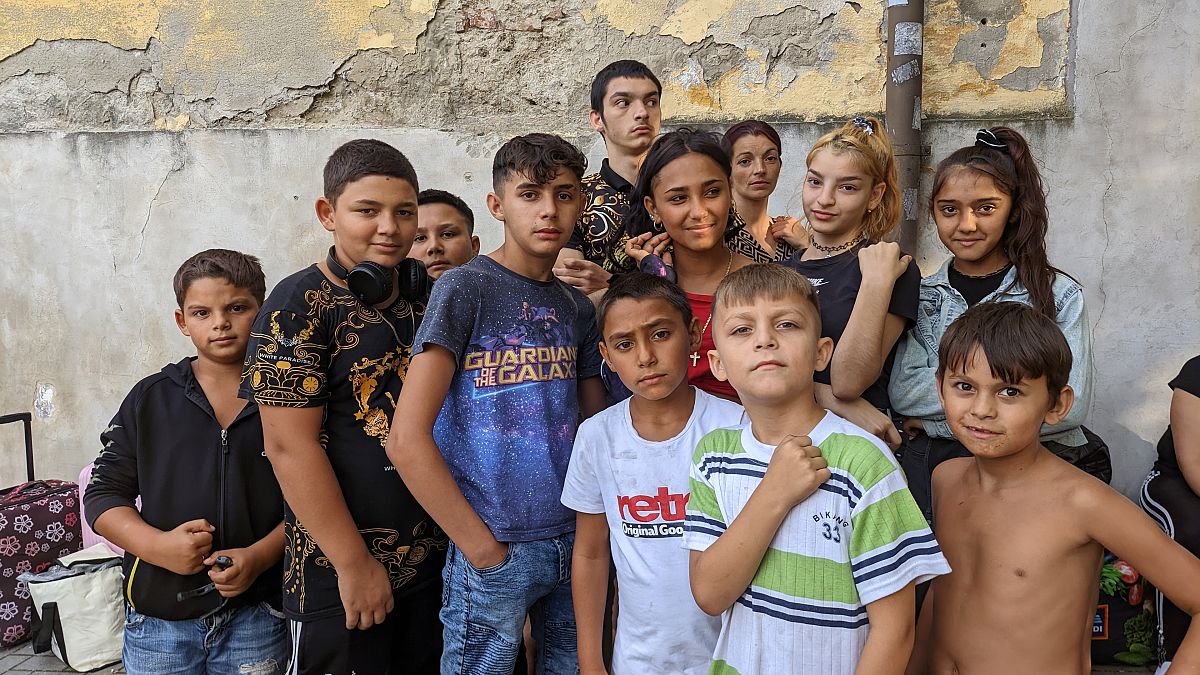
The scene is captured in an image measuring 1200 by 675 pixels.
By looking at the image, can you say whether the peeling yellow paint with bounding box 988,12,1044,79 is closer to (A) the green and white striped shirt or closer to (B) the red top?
(B) the red top

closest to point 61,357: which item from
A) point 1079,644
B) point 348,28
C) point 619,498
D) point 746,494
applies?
point 348,28

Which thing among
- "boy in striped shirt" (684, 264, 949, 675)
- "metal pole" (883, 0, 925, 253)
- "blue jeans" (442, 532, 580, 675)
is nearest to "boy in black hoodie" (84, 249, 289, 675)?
"blue jeans" (442, 532, 580, 675)

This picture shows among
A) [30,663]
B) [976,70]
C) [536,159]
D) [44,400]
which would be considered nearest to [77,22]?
[44,400]

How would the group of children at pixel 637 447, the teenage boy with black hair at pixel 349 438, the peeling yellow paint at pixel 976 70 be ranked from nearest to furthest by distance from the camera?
the group of children at pixel 637 447 → the teenage boy with black hair at pixel 349 438 → the peeling yellow paint at pixel 976 70

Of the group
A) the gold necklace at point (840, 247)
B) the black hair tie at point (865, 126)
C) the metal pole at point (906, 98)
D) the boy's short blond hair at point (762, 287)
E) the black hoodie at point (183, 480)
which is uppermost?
the metal pole at point (906, 98)

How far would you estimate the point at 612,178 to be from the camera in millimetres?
3100

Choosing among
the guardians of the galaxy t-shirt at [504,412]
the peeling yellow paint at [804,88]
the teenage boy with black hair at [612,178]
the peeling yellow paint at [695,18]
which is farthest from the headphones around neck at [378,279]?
the peeling yellow paint at [695,18]

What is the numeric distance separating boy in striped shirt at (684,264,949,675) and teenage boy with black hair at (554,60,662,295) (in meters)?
0.86

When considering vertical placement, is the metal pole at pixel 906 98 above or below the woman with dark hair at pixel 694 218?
above

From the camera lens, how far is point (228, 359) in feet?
8.36

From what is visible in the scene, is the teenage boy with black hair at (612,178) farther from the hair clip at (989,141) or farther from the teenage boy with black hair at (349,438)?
the hair clip at (989,141)

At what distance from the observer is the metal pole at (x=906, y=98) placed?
3.90 meters

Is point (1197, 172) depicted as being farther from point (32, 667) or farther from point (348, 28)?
point (32, 667)

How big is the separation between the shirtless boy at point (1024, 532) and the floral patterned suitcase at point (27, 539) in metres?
3.85
